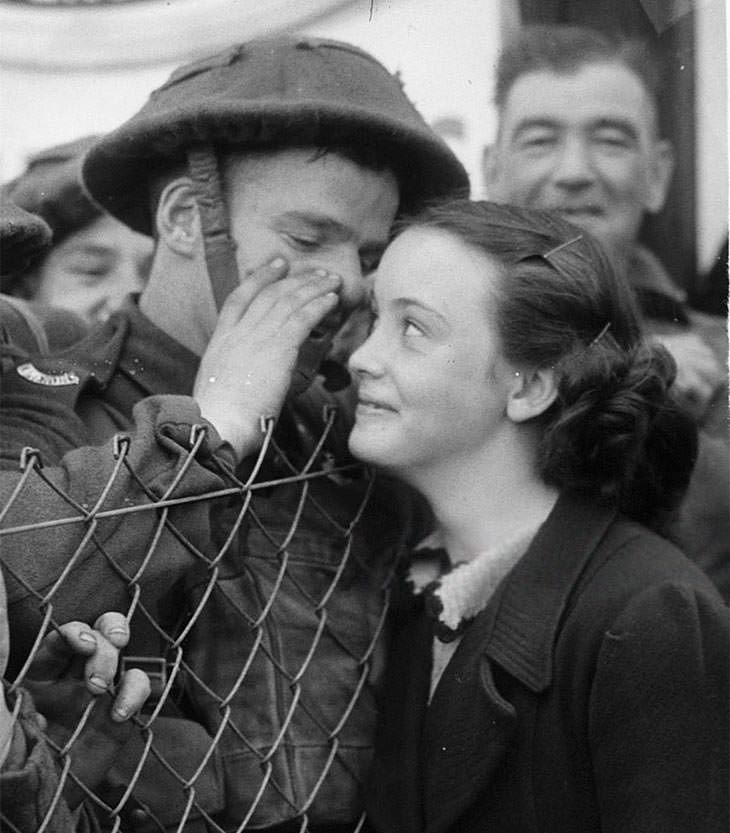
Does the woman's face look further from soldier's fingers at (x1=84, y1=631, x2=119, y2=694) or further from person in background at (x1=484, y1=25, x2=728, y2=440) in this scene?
person in background at (x1=484, y1=25, x2=728, y2=440)

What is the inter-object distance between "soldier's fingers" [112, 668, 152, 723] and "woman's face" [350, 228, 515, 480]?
0.58 meters

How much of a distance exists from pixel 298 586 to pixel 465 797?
41 cm

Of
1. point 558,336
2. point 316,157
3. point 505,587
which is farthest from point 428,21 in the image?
point 505,587

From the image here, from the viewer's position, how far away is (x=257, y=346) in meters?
2.02

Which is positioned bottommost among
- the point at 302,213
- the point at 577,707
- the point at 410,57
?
the point at 577,707

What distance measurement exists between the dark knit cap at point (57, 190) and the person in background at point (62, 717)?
5.06 ft

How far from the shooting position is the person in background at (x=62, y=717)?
143 centimetres

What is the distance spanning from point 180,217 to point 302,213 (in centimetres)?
24

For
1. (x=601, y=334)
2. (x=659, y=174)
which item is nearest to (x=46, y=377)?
(x=601, y=334)

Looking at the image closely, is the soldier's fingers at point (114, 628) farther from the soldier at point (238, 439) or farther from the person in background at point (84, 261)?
the person in background at point (84, 261)

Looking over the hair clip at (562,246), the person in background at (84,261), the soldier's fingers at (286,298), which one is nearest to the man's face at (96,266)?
the person in background at (84,261)

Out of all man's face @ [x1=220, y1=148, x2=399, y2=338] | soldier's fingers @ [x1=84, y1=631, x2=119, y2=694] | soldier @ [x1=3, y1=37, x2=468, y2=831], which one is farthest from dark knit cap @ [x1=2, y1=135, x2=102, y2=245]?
soldier's fingers @ [x1=84, y1=631, x2=119, y2=694]

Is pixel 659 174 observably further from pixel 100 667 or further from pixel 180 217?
pixel 100 667

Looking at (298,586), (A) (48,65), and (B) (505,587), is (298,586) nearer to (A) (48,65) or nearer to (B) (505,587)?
(B) (505,587)
